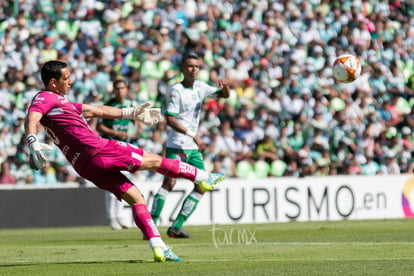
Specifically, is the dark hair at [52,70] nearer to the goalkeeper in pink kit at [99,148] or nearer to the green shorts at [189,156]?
the goalkeeper in pink kit at [99,148]

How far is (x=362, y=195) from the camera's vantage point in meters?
21.0

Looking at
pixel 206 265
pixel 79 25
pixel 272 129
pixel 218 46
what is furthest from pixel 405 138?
pixel 206 265

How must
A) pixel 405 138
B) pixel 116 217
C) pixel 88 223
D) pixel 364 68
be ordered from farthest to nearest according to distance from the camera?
pixel 364 68 < pixel 405 138 < pixel 88 223 < pixel 116 217

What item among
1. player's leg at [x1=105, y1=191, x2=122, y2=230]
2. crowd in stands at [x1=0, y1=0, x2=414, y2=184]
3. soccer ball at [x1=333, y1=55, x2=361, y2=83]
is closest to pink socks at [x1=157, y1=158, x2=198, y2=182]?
soccer ball at [x1=333, y1=55, x2=361, y2=83]

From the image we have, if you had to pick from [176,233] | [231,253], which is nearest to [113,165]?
[231,253]

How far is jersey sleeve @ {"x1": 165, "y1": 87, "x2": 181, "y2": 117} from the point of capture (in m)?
Result: 14.3

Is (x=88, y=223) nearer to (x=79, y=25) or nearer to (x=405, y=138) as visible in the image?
(x=79, y=25)

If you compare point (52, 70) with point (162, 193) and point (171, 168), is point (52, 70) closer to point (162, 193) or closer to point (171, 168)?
point (171, 168)

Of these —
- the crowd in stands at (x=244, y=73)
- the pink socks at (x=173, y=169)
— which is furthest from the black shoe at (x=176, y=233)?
the crowd in stands at (x=244, y=73)

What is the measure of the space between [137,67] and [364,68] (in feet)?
21.7

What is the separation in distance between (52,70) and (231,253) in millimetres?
2959

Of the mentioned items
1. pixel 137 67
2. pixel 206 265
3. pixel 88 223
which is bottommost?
pixel 88 223

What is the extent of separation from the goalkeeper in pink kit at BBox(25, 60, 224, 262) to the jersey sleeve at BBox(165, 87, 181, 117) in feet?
14.6

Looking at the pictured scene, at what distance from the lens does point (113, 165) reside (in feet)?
31.3
